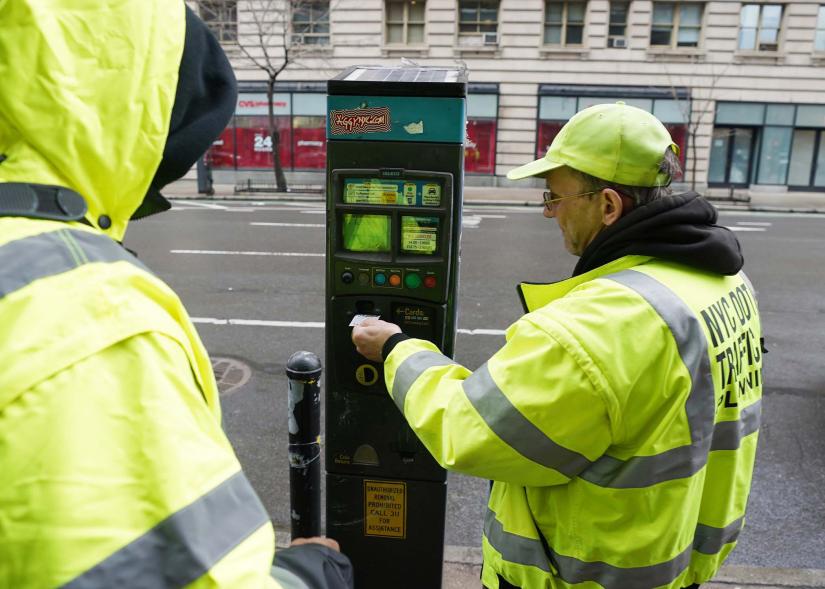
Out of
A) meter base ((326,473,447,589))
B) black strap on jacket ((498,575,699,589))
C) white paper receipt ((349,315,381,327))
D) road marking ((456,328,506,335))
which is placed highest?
white paper receipt ((349,315,381,327))

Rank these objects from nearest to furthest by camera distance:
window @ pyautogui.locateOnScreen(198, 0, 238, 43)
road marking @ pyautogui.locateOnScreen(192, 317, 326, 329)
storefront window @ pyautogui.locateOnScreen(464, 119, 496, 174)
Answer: road marking @ pyautogui.locateOnScreen(192, 317, 326, 329), window @ pyautogui.locateOnScreen(198, 0, 238, 43), storefront window @ pyautogui.locateOnScreen(464, 119, 496, 174)

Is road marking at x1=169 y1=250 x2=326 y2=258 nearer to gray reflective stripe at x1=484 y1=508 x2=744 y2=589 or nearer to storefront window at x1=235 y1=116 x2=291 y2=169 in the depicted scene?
gray reflective stripe at x1=484 y1=508 x2=744 y2=589

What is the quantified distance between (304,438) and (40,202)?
172 cm

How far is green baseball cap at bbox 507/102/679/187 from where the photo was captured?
1.78m

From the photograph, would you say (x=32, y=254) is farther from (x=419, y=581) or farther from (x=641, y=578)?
(x=419, y=581)

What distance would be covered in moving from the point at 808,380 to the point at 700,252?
4.77 meters

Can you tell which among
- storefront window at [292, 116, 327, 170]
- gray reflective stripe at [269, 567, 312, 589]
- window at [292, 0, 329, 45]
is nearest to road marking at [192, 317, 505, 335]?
gray reflective stripe at [269, 567, 312, 589]

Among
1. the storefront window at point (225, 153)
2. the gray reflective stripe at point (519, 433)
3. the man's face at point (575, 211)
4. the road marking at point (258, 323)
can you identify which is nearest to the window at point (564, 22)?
the storefront window at point (225, 153)

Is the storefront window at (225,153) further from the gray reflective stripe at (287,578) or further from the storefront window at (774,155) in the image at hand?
the gray reflective stripe at (287,578)

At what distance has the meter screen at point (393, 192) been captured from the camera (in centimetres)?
242

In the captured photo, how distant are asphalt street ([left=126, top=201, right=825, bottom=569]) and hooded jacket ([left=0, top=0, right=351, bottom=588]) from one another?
2.81 metres

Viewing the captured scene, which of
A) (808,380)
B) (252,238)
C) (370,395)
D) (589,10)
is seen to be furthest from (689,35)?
(370,395)

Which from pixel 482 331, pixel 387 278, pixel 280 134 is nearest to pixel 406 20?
pixel 280 134

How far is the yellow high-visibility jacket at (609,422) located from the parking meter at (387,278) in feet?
2.30
